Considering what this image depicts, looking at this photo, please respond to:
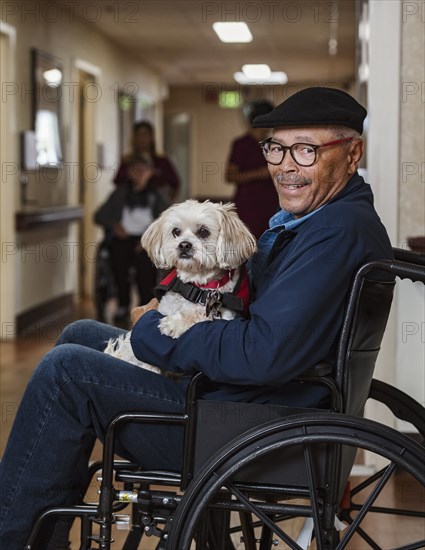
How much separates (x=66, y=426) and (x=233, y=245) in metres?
0.55

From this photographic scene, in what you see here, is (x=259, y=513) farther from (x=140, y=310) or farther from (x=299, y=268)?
(x=140, y=310)

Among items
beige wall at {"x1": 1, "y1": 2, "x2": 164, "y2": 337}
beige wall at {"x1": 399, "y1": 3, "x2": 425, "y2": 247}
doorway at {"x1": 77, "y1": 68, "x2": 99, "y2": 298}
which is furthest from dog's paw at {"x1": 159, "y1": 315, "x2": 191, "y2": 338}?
doorway at {"x1": 77, "y1": 68, "x2": 99, "y2": 298}

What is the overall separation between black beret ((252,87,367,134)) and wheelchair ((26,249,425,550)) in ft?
1.04

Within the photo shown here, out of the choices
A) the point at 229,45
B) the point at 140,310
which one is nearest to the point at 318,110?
the point at 140,310

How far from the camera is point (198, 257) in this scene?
206cm

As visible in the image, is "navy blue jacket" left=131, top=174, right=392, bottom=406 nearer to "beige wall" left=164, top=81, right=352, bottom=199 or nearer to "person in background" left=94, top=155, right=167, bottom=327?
"person in background" left=94, top=155, right=167, bottom=327

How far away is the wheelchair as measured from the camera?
158 centimetres

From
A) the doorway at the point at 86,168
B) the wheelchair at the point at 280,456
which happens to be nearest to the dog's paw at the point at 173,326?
the wheelchair at the point at 280,456

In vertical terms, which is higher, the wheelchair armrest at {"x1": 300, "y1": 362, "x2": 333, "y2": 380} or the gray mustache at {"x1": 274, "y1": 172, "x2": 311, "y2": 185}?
the gray mustache at {"x1": 274, "y1": 172, "x2": 311, "y2": 185}

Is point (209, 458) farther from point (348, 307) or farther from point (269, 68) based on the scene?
point (269, 68)

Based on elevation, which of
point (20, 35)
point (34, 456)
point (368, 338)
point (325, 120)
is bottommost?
point (34, 456)

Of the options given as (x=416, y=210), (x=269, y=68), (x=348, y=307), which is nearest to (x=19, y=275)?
(x=416, y=210)

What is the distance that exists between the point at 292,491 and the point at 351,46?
10.4 metres

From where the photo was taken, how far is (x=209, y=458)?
66.5 inches
